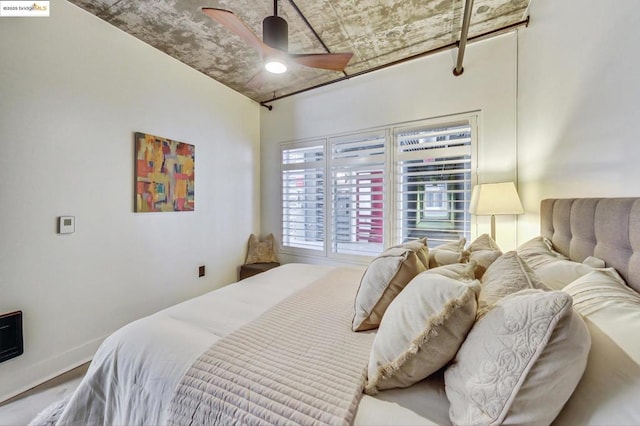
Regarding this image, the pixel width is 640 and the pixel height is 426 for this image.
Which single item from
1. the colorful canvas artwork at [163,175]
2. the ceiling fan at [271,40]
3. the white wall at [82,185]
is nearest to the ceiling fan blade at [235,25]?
the ceiling fan at [271,40]

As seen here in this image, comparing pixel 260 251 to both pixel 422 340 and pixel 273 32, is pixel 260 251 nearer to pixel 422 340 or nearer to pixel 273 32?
pixel 273 32

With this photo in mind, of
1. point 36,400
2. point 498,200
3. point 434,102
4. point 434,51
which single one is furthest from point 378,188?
point 36,400

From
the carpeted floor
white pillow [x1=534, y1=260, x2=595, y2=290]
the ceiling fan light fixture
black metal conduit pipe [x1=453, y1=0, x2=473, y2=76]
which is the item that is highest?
black metal conduit pipe [x1=453, y1=0, x2=473, y2=76]

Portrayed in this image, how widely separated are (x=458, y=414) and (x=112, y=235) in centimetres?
267

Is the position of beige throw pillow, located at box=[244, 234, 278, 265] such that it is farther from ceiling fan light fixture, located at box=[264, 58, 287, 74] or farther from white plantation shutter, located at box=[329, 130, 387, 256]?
ceiling fan light fixture, located at box=[264, 58, 287, 74]

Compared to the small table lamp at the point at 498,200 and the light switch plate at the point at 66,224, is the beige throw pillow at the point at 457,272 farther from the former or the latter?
the light switch plate at the point at 66,224

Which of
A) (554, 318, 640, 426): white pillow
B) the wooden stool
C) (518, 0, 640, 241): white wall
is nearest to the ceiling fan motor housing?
(518, 0, 640, 241): white wall

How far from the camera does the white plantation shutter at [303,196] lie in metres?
3.36

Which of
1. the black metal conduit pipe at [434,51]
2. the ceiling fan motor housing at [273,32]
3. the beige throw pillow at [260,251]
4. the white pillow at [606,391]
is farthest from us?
the beige throw pillow at [260,251]

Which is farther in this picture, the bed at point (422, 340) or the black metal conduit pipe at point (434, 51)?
the black metal conduit pipe at point (434, 51)

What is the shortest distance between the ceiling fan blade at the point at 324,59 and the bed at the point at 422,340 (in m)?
1.60

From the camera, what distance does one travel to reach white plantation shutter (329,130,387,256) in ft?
9.64

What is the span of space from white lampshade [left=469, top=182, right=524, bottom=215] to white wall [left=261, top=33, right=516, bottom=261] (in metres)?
0.42

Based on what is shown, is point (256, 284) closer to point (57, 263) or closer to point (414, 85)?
point (57, 263)
